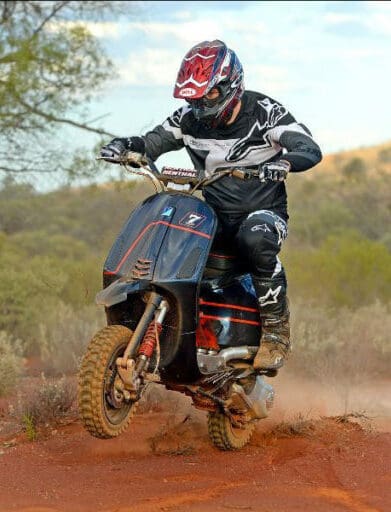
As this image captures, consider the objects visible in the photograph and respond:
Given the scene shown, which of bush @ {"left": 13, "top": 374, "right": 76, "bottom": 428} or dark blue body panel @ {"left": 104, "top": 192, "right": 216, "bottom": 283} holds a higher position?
dark blue body panel @ {"left": 104, "top": 192, "right": 216, "bottom": 283}

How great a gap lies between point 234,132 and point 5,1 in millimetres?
9816

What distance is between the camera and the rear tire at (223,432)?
7.34 metres

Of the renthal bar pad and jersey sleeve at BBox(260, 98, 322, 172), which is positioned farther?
jersey sleeve at BBox(260, 98, 322, 172)

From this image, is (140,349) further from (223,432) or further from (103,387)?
(223,432)

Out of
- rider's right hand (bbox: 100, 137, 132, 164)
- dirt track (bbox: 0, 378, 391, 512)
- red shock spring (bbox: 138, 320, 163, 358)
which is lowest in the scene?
dirt track (bbox: 0, 378, 391, 512)

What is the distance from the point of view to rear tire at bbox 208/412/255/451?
24.1ft

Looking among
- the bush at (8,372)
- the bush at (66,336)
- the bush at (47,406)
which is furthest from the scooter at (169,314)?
the bush at (66,336)

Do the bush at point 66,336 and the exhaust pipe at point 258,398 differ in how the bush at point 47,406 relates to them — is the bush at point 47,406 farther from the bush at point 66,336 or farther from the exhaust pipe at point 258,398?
the bush at point 66,336

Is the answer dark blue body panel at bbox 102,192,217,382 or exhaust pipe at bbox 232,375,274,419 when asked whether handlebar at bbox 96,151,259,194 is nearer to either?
dark blue body panel at bbox 102,192,217,382

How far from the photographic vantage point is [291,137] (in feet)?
22.5

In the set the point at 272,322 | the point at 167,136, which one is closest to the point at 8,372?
the point at 167,136

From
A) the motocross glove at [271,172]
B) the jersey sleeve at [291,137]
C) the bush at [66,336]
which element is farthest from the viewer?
the bush at [66,336]

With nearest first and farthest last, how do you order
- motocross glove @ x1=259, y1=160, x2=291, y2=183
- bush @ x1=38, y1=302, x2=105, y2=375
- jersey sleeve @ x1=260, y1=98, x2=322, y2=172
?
motocross glove @ x1=259, y1=160, x2=291, y2=183, jersey sleeve @ x1=260, y1=98, x2=322, y2=172, bush @ x1=38, y1=302, x2=105, y2=375

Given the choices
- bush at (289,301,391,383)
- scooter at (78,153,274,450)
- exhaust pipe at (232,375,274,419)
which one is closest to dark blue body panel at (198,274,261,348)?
scooter at (78,153,274,450)
